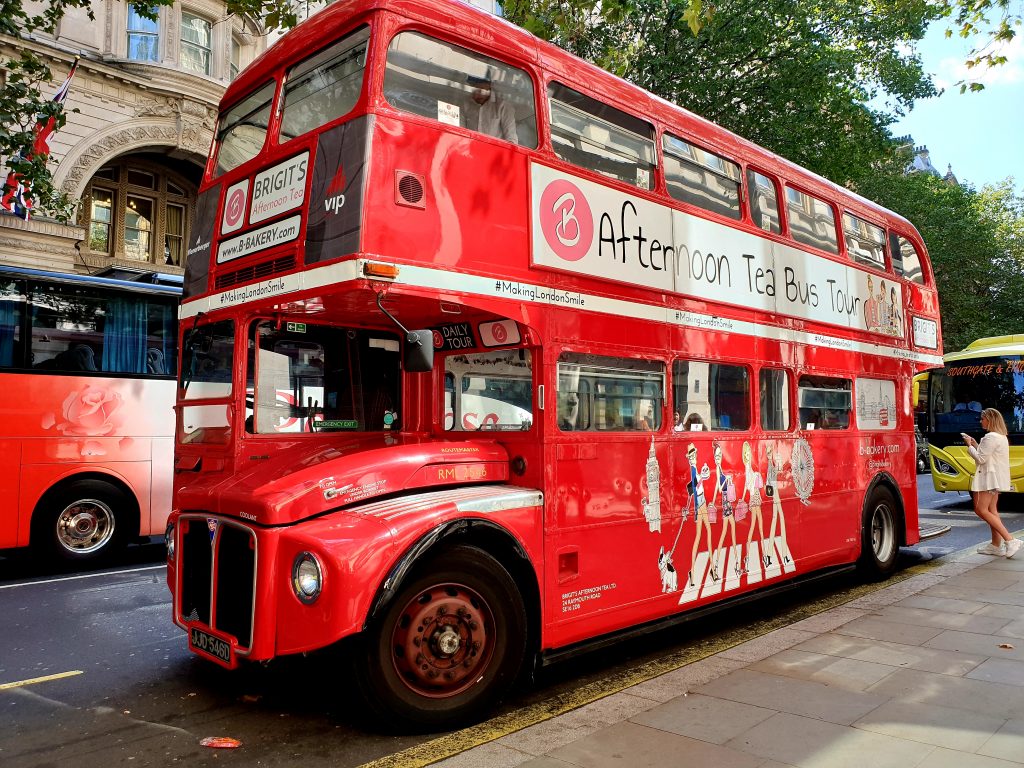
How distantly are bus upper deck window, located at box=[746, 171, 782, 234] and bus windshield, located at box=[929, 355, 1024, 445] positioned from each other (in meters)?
10.1

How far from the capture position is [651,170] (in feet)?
19.1

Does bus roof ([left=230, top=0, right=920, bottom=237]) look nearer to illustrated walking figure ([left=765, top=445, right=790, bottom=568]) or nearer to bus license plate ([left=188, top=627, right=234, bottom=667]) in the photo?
illustrated walking figure ([left=765, top=445, right=790, bottom=568])

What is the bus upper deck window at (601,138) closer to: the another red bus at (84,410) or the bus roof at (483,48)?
the bus roof at (483,48)

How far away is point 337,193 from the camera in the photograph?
4.15 m

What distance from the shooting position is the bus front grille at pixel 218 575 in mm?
3979

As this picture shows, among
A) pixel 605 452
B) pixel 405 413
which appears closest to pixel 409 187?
pixel 405 413

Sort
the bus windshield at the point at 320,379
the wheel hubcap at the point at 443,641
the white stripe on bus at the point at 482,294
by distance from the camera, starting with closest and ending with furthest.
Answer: the wheel hubcap at the point at 443,641 → the white stripe on bus at the point at 482,294 → the bus windshield at the point at 320,379

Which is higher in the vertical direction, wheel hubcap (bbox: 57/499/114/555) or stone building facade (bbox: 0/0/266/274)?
stone building facade (bbox: 0/0/266/274)

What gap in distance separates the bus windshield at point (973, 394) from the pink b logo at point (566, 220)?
12747 mm

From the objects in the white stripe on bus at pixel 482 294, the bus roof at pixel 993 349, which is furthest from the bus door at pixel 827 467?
the bus roof at pixel 993 349

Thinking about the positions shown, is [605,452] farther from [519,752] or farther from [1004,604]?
[1004,604]

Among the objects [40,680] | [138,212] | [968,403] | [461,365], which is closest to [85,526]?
[40,680]

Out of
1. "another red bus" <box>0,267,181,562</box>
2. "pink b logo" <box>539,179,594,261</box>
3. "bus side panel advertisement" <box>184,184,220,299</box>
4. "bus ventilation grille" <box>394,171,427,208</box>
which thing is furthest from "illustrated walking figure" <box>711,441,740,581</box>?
"another red bus" <box>0,267,181,562</box>

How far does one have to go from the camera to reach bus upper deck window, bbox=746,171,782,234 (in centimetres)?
690
